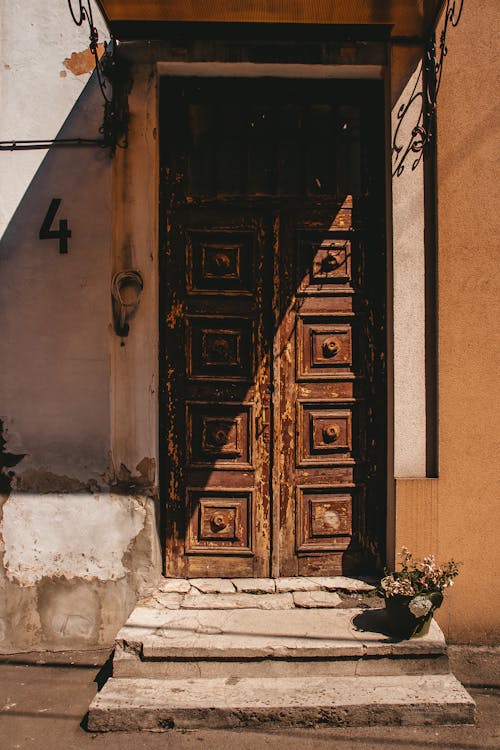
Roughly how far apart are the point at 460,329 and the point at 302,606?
2.15 m

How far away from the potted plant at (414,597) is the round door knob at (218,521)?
3.94 ft

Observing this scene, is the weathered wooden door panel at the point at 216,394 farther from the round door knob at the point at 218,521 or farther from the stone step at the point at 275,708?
the stone step at the point at 275,708

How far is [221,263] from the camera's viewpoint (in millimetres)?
4094

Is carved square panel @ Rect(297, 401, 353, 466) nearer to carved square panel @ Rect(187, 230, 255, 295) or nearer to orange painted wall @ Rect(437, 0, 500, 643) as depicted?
orange painted wall @ Rect(437, 0, 500, 643)

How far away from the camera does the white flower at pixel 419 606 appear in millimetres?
3320

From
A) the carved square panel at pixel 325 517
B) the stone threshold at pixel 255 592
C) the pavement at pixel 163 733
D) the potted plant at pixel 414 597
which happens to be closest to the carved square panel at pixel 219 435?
the carved square panel at pixel 325 517

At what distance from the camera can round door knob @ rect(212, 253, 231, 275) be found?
4.09 metres

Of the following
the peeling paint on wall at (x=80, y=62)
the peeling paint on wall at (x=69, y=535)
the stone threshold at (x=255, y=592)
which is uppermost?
the peeling paint on wall at (x=80, y=62)

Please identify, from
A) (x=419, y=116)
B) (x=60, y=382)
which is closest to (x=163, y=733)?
(x=60, y=382)

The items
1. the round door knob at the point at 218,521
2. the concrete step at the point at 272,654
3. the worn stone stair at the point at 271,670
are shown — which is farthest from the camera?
the round door knob at the point at 218,521

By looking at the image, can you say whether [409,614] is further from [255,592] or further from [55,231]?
[55,231]

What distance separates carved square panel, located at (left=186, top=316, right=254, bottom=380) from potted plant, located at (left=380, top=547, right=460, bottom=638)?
168cm

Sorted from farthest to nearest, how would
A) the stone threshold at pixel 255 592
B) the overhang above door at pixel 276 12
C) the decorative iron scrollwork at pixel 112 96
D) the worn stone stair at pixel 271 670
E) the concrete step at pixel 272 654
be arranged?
the decorative iron scrollwork at pixel 112 96 < the stone threshold at pixel 255 592 < the overhang above door at pixel 276 12 < the concrete step at pixel 272 654 < the worn stone stair at pixel 271 670

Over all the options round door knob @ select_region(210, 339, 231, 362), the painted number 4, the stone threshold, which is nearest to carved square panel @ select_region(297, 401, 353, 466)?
round door knob @ select_region(210, 339, 231, 362)
